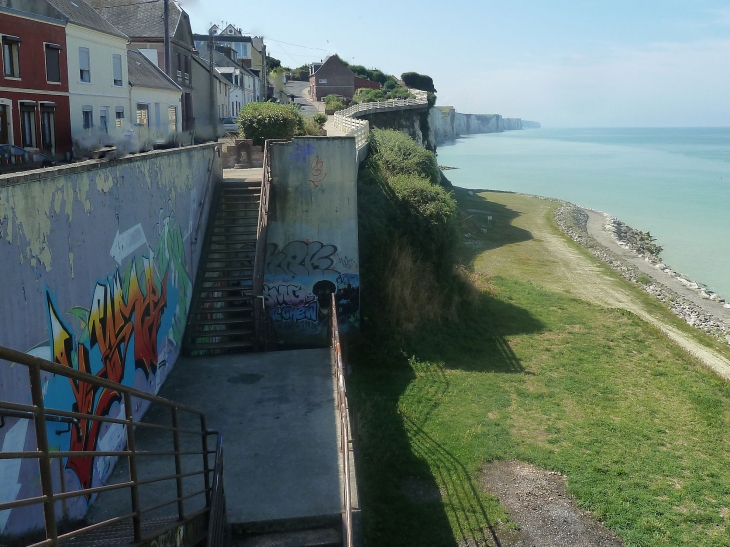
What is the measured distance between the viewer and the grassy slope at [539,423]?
10055mm

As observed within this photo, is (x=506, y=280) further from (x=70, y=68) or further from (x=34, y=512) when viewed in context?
(x=34, y=512)

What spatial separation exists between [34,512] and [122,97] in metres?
26.7

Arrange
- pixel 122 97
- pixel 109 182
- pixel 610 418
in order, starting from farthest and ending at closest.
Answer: pixel 122 97 → pixel 610 418 → pixel 109 182

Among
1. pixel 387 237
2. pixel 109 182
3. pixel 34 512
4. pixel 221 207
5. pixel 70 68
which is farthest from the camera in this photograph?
pixel 70 68

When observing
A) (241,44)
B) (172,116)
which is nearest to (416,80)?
(241,44)

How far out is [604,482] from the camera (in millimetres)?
10938

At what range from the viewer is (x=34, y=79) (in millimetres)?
22891

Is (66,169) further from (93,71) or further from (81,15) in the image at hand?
(81,15)

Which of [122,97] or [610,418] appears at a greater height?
[122,97]

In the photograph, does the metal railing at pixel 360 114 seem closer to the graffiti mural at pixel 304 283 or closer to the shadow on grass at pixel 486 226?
the graffiti mural at pixel 304 283

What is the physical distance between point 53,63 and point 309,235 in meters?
15.2

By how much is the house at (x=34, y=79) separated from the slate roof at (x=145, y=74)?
19.2 feet

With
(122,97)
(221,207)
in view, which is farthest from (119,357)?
(122,97)

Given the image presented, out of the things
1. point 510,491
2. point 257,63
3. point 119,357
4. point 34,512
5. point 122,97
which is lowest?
point 510,491
